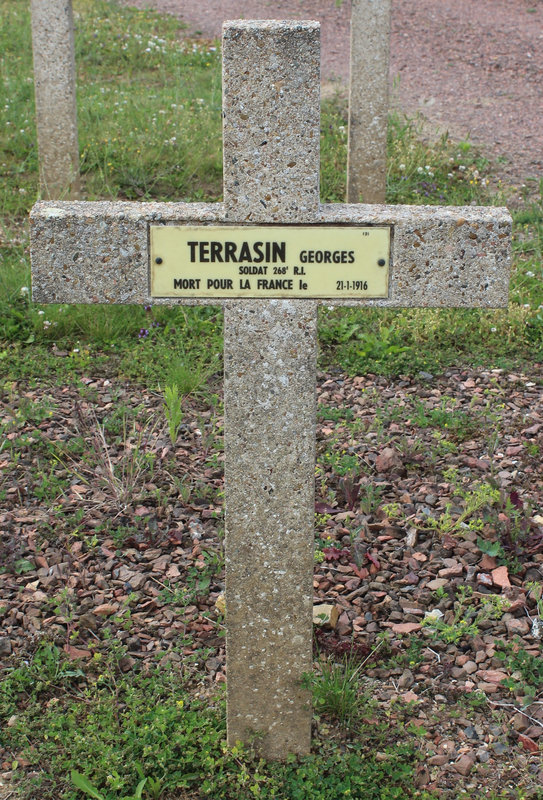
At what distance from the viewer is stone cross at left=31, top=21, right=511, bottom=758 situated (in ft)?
7.47

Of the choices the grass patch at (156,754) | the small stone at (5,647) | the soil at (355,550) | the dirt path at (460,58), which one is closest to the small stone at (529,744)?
the soil at (355,550)

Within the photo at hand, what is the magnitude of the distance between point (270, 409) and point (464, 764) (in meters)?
1.22

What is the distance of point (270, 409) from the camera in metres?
2.46

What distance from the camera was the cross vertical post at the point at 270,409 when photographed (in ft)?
7.41

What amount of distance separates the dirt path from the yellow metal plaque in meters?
6.24

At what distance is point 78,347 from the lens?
5.17 m

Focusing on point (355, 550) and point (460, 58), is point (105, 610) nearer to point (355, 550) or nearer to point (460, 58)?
point (355, 550)

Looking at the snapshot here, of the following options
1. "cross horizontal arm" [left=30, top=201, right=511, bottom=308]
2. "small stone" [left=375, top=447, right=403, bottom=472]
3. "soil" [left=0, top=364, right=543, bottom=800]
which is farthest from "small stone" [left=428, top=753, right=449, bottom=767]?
"small stone" [left=375, top=447, right=403, bottom=472]

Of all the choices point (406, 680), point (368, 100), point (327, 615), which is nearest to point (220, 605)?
point (327, 615)

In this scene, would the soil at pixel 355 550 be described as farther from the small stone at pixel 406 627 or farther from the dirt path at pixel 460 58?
the dirt path at pixel 460 58

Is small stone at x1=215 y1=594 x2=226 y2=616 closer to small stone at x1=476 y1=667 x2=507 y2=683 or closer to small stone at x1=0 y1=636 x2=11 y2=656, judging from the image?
small stone at x1=0 y1=636 x2=11 y2=656

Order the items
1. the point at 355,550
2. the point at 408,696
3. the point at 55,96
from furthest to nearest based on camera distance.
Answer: the point at 55,96 < the point at 355,550 < the point at 408,696

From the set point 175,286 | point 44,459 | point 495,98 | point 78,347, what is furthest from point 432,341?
point 495,98

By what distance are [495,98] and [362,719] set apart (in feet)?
29.5
